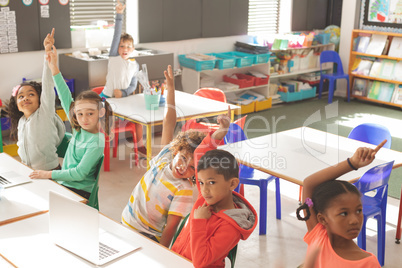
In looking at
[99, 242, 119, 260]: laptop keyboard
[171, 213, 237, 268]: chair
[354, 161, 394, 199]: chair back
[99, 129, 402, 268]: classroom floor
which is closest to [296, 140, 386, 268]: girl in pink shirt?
[171, 213, 237, 268]: chair

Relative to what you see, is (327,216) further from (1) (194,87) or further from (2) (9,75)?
(1) (194,87)

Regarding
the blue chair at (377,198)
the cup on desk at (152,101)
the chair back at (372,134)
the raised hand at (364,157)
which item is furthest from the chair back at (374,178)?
the cup on desk at (152,101)

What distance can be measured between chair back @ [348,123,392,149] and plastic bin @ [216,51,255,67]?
3.37 meters

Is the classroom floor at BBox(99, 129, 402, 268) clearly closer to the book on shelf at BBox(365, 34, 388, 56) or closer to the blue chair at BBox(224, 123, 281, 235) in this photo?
the blue chair at BBox(224, 123, 281, 235)

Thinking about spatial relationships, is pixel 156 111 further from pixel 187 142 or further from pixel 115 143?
pixel 187 142

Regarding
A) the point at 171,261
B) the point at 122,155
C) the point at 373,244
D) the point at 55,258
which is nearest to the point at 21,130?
the point at 55,258

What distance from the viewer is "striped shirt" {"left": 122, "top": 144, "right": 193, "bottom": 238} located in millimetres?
2494

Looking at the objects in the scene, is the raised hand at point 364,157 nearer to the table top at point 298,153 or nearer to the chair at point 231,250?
the chair at point 231,250

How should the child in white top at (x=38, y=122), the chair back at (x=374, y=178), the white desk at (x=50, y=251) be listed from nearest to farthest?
→ the white desk at (x=50, y=251) < the chair back at (x=374, y=178) < the child in white top at (x=38, y=122)

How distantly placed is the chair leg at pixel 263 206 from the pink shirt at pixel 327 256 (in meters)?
1.80

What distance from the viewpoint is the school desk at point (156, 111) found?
14.4ft

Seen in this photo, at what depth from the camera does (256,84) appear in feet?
24.7

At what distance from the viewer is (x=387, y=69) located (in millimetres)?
7801

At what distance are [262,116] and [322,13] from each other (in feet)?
9.01
